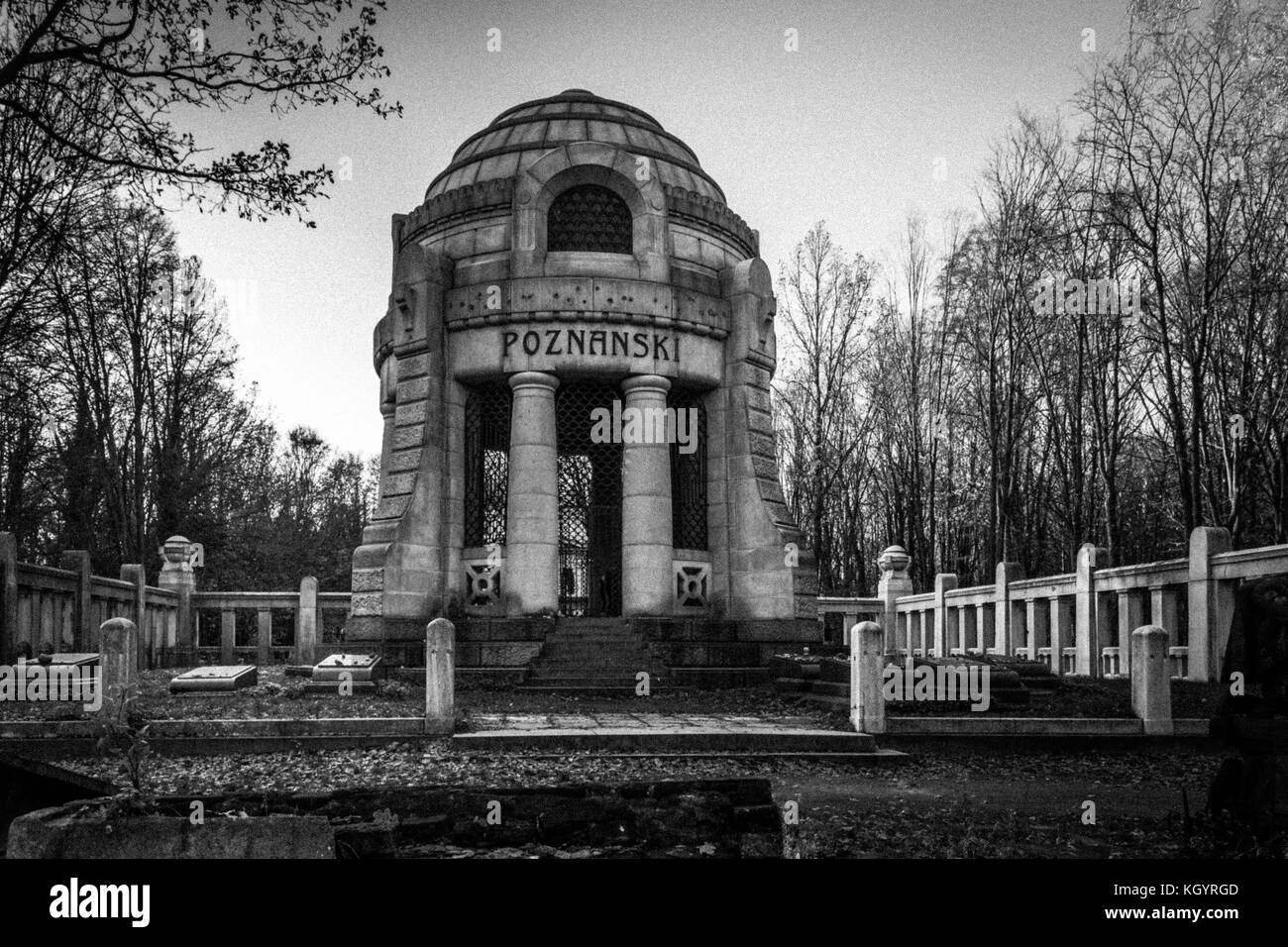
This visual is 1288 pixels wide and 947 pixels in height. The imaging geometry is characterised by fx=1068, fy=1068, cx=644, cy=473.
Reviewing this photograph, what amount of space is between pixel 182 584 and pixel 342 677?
34.1ft

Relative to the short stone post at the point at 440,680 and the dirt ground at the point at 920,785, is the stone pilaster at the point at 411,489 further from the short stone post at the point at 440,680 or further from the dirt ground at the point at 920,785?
the dirt ground at the point at 920,785

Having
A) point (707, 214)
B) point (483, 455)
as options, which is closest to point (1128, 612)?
point (707, 214)

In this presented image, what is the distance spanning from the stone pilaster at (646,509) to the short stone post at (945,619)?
303 inches

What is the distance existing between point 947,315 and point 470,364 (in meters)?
16.8

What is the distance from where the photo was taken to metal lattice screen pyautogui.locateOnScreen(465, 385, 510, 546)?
799 inches

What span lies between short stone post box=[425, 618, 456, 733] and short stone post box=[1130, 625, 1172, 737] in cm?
771

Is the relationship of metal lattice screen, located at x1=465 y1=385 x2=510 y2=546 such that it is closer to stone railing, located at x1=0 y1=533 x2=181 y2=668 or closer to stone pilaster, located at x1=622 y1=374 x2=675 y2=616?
stone pilaster, located at x1=622 y1=374 x2=675 y2=616

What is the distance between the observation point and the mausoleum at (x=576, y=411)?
18.9 meters

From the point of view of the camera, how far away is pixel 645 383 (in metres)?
19.3

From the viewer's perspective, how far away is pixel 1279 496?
58.3ft

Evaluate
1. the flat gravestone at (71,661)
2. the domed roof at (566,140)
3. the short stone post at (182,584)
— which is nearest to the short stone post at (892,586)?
the domed roof at (566,140)
